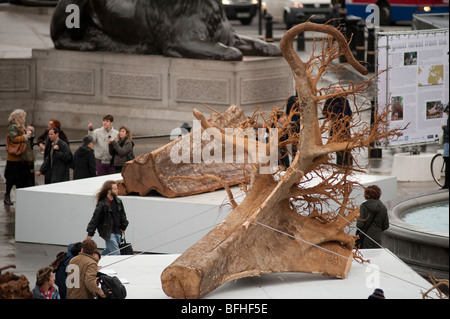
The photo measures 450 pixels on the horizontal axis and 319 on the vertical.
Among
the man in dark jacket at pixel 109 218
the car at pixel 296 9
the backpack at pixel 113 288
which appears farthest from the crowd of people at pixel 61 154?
the car at pixel 296 9

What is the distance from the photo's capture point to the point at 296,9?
103ft

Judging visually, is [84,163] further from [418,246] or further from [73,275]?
[73,275]

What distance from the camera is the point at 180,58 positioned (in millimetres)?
18594

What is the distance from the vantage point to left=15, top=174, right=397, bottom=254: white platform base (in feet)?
37.6

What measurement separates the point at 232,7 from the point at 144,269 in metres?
26.8

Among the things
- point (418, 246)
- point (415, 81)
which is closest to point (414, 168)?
point (415, 81)

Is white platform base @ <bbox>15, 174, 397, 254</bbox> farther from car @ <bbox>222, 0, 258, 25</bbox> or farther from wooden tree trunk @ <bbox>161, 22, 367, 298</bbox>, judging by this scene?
car @ <bbox>222, 0, 258, 25</bbox>

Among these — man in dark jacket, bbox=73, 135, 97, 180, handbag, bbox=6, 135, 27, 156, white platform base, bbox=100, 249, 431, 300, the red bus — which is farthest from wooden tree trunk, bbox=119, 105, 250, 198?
the red bus

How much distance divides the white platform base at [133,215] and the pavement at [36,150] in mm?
137

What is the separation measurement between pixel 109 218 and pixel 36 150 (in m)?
7.44

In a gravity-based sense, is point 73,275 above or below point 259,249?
below

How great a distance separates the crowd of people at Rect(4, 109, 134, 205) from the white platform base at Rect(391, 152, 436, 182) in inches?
174

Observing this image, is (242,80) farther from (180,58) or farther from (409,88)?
(409,88)

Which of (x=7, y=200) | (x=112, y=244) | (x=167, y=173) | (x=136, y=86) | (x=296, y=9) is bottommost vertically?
(x=7, y=200)
